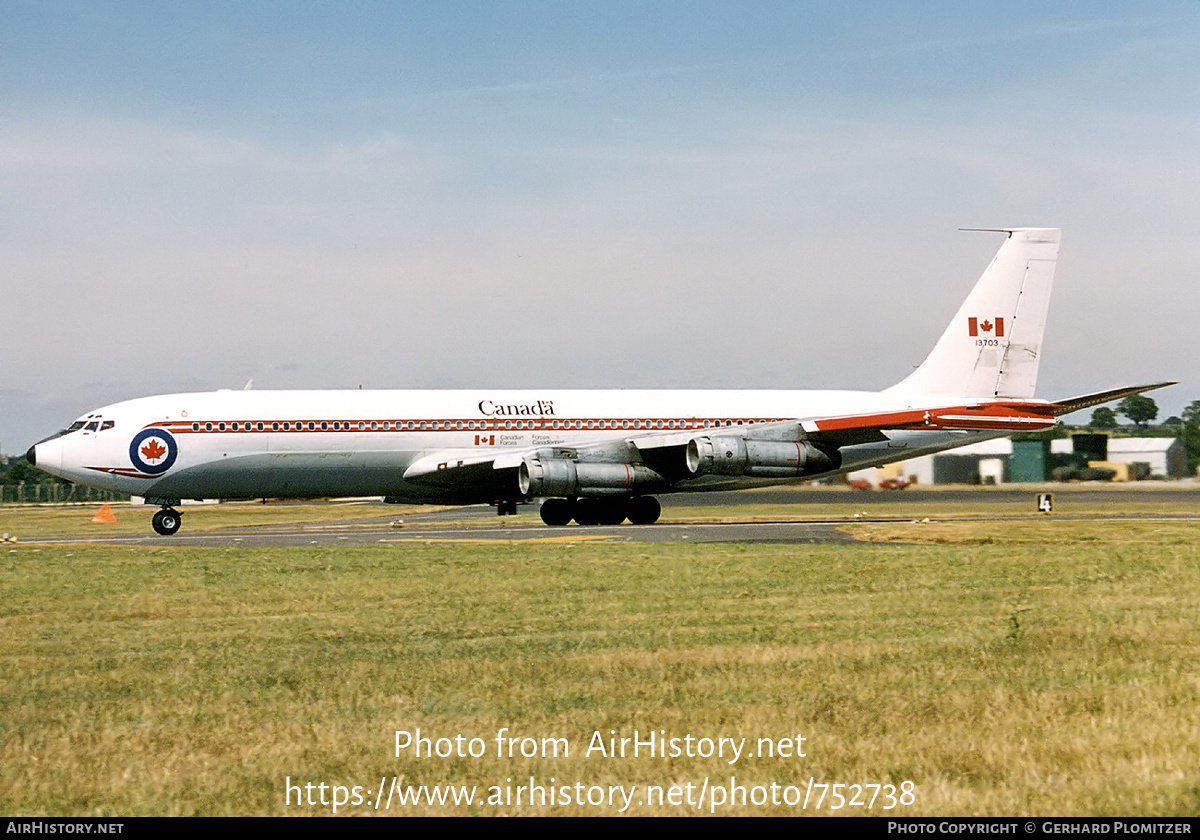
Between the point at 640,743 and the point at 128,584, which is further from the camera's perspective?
the point at 128,584

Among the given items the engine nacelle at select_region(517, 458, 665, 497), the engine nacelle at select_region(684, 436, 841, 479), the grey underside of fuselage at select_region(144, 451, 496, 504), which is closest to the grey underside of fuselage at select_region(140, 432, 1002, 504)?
the grey underside of fuselage at select_region(144, 451, 496, 504)

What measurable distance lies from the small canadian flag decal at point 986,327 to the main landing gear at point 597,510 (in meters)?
12.1

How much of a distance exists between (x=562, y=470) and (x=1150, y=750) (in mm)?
27971

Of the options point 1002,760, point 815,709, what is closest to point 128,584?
point 815,709

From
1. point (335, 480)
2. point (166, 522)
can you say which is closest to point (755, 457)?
point (335, 480)

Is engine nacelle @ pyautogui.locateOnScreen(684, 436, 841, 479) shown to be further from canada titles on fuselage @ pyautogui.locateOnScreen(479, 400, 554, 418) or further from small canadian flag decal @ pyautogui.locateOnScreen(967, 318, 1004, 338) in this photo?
small canadian flag decal @ pyautogui.locateOnScreen(967, 318, 1004, 338)

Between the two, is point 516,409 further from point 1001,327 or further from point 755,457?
point 1001,327

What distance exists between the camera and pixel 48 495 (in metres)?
97.8

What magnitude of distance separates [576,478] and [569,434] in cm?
338

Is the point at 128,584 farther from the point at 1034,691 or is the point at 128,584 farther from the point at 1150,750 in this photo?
the point at 1150,750

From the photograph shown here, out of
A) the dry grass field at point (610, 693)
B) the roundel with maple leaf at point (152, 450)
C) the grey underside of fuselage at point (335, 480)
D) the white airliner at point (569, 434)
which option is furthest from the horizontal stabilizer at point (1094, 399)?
the roundel with maple leaf at point (152, 450)

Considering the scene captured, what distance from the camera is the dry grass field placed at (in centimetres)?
738

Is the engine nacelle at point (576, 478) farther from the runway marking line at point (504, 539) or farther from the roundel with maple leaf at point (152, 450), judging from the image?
the roundel with maple leaf at point (152, 450)

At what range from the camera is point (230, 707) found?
9836 millimetres
